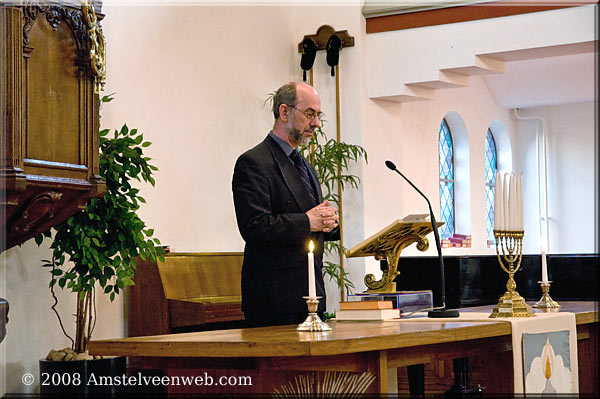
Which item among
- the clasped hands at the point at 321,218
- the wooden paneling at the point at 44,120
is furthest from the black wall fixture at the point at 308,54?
the clasped hands at the point at 321,218

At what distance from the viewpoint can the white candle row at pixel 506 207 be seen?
362 cm

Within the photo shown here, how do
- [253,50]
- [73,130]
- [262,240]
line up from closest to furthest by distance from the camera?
[262,240] → [73,130] → [253,50]

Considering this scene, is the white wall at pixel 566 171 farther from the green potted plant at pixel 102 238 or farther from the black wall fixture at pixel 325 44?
the green potted plant at pixel 102 238

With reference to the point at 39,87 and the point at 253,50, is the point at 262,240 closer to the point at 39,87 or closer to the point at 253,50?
the point at 39,87

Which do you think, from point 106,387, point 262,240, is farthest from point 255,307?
point 106,387

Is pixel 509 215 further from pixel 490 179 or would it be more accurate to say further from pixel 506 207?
pixel 490 179

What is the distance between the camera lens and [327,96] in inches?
316

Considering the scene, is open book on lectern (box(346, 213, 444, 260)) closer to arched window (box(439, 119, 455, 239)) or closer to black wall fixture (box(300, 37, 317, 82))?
black wall fixture (box(300, 37, 317, 82))

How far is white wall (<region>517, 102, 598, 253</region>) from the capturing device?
1267 centimetres

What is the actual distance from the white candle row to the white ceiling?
6.78 m

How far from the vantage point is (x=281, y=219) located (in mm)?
3363

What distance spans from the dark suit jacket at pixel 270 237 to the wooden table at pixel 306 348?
0.44m

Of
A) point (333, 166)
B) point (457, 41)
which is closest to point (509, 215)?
point (333, 166)

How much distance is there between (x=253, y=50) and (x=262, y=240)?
452cm
